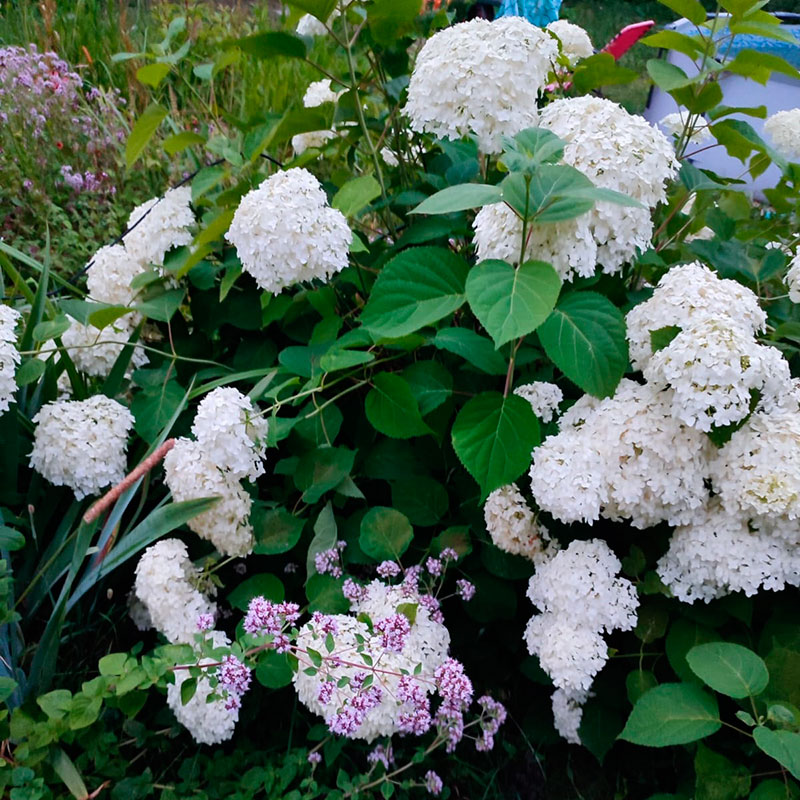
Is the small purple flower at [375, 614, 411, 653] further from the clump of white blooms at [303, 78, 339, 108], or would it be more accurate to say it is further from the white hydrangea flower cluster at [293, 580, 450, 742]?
the clump of white blooms at [303, 78, 339, 108]

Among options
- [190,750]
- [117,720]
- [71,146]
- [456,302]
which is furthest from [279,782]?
[71,146]

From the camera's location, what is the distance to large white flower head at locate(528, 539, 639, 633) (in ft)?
3.86

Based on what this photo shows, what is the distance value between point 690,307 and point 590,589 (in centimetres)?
45

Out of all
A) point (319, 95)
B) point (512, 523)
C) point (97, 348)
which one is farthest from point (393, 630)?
point (319, 95)

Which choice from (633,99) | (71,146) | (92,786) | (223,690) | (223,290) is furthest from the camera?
(633,99)

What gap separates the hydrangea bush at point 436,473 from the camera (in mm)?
1114

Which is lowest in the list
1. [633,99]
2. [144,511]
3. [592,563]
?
[633,99]

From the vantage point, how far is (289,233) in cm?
129

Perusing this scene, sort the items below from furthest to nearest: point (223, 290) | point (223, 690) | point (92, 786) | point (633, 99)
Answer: point (633, 99) < point (223, 290) < point (92, 786) < point (223, 690)

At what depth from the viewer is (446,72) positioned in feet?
4.21

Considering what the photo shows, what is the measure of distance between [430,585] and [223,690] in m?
0.38

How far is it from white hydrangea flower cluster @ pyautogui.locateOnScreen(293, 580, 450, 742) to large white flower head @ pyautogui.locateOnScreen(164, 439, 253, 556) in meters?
0.23

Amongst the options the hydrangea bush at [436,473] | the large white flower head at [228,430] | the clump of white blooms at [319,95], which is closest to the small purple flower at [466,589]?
the hydrangea bush at [436,473]

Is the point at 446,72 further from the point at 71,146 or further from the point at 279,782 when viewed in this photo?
the point at 71,146
